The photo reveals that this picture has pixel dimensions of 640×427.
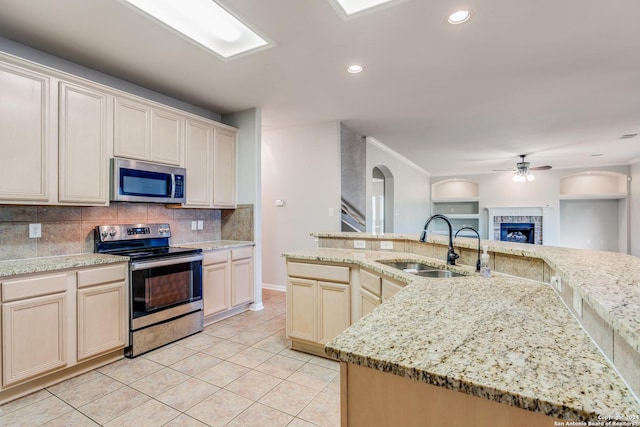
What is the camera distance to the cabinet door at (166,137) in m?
3.11

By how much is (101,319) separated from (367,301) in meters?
2.11

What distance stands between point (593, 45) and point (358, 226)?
336cm

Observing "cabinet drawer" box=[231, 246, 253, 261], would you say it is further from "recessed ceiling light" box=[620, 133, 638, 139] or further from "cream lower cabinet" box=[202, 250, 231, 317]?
"recessed ceiling light" box=[620, 133, 638, 139]

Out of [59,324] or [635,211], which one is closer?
[59,324]

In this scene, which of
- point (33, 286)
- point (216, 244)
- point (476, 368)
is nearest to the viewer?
point (476, 368)

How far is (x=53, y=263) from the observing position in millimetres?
2229

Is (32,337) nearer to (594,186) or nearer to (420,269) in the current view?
(420,269)

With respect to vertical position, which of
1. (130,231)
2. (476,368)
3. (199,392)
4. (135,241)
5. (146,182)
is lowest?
(199,392)

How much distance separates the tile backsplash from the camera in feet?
7.82

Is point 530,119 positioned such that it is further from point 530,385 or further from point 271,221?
point 530,385

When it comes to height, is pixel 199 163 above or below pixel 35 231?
above

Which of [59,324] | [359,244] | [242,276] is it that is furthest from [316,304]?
[59,324]

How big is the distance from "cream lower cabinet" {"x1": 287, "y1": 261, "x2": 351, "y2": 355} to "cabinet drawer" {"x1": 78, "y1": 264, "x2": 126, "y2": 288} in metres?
1.40

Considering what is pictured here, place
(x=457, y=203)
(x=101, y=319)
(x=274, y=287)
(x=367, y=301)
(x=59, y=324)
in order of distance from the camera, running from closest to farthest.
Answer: (x=59, y=324), (x=367, y=301), (x=101, y=319), (x=274, y=287), (x=457, y=203)
